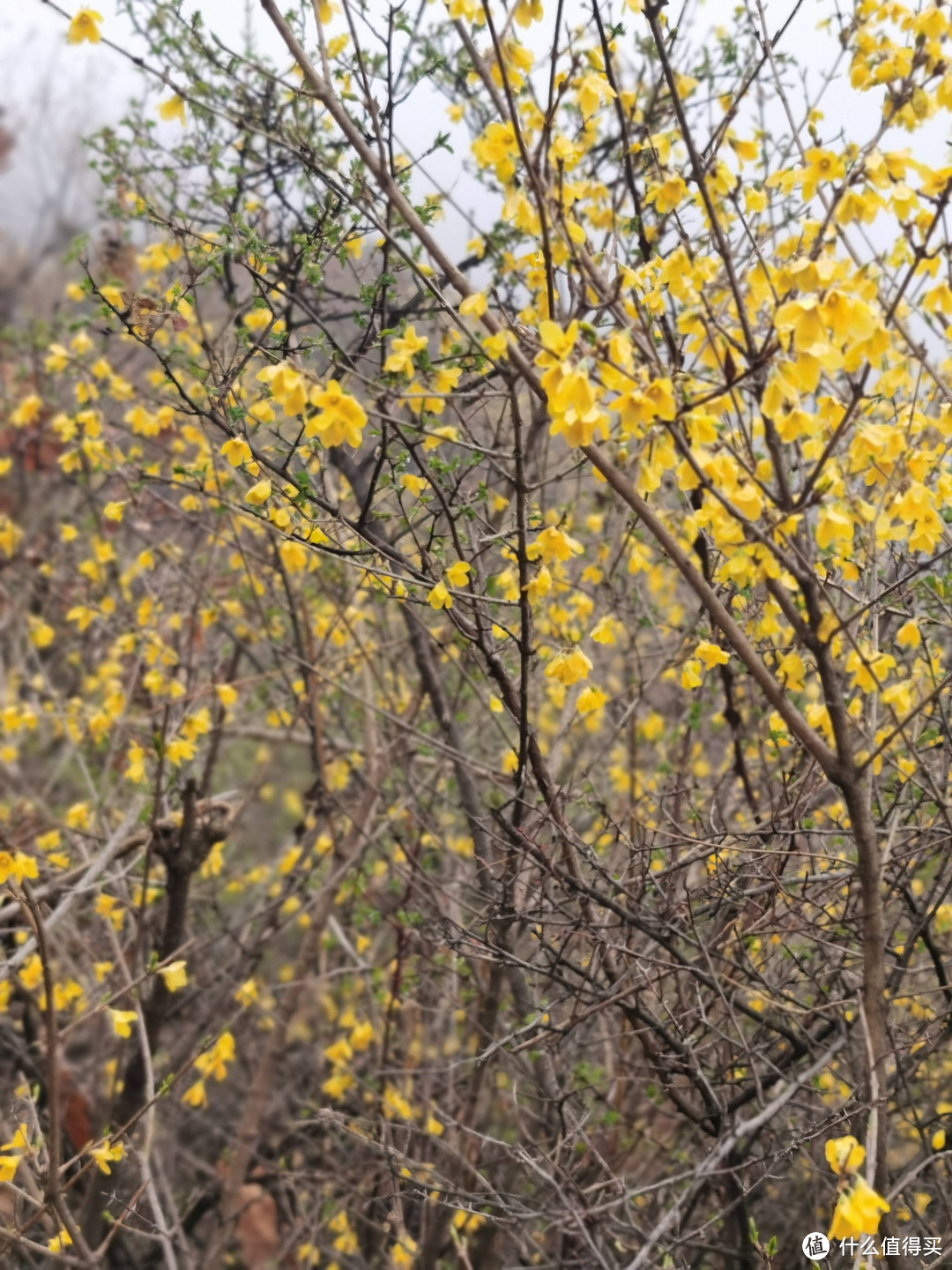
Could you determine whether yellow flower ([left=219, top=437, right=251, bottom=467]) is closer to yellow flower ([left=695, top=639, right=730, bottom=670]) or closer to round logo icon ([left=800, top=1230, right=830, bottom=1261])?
yellow flower ([left=695, top=639, right=730, bottom=670])

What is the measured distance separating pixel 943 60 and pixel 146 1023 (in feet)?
12.8

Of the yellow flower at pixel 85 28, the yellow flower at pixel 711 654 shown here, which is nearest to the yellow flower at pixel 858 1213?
the yellow flower at pixel 711 654

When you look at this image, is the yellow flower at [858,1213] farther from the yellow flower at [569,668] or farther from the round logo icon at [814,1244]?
the yellow flower at [569,668]

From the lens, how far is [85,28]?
237 centimetres

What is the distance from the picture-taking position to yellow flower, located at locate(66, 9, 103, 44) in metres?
2.33

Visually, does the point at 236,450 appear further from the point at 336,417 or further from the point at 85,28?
the point at 85,28

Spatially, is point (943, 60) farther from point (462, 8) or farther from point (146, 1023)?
point (146, 1023)

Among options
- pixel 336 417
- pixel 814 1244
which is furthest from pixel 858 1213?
pixel 336 417

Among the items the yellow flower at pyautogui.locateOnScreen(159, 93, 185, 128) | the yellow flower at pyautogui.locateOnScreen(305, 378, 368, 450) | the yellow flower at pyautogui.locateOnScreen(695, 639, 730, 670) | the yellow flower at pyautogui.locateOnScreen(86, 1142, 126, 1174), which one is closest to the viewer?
the yellow flower at pyautogui.locateOnScreen(305, 378, 368, 450)

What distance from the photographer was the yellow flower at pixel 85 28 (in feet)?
7.64

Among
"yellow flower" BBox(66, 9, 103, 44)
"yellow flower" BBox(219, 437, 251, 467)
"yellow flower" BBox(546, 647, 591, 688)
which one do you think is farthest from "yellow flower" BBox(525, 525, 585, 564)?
"yellow flower" BBox(66, 9, 103, 44)

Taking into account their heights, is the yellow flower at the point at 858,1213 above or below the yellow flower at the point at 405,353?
below

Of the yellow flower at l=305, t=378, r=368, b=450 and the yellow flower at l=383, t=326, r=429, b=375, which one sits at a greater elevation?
the yellow flower at l=383, t=326, r=429, b=375

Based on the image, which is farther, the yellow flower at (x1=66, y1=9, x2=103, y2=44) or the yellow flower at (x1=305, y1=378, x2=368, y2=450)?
the yellow flower at (x1=66, y1=9, x2=103, y2=44)
